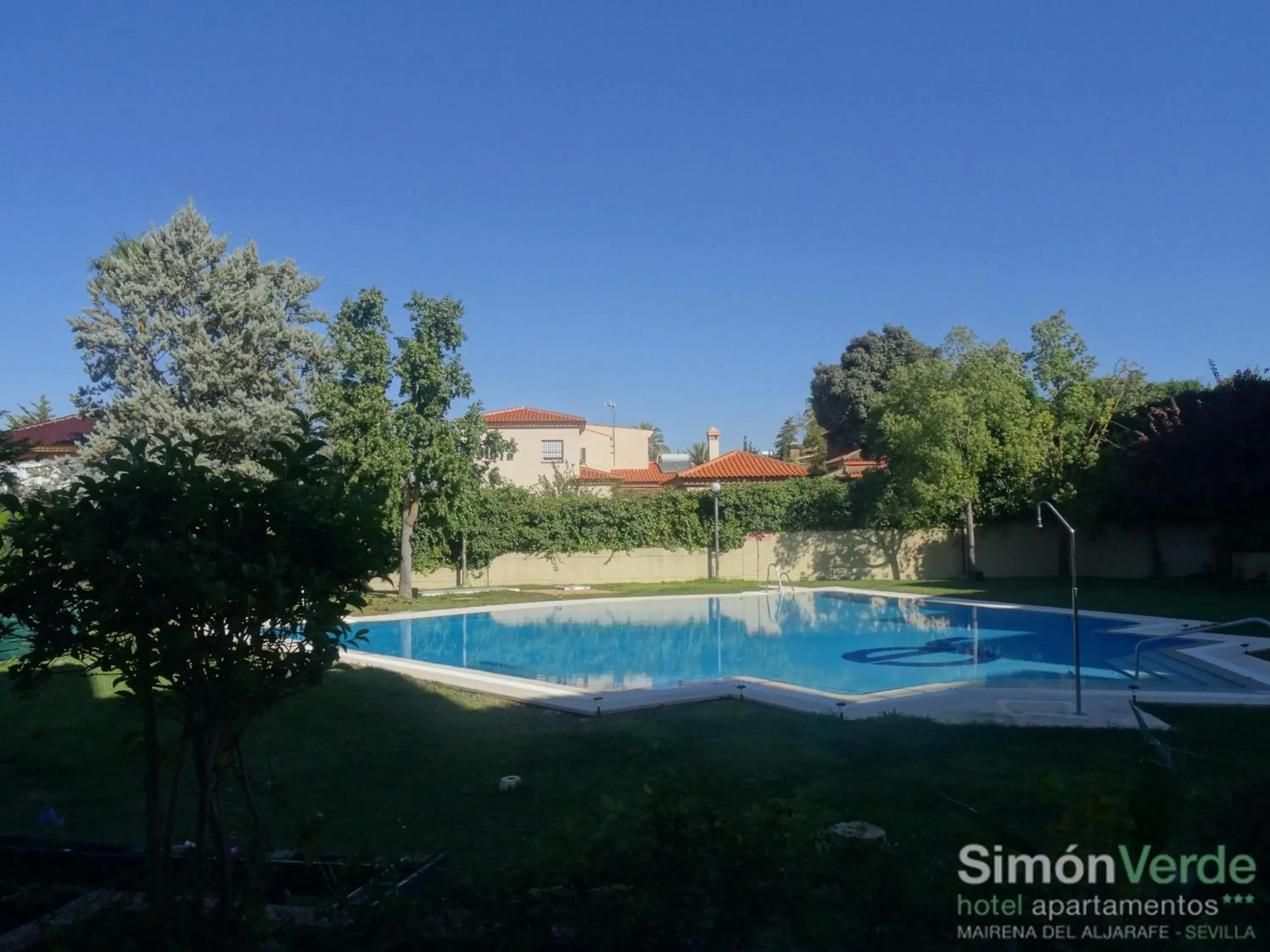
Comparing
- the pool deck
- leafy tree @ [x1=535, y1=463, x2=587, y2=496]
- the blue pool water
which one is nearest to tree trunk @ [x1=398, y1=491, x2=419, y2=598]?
the blue pool water

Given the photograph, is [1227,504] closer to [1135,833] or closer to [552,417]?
[1135,833]

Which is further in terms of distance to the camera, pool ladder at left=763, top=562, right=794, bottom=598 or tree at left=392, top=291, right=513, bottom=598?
pool ladder at left=763, top=562, right=794, bottom=598

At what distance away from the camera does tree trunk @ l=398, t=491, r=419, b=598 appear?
75.4ft

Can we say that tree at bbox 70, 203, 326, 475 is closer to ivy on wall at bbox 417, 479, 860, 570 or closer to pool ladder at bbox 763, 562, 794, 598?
ivy on wall at bbox 417, 479, 860, 570

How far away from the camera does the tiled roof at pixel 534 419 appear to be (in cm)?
4519

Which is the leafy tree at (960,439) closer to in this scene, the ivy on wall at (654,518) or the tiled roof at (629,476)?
the ivy on wall at (654,518)

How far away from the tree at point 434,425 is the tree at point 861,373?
24.9 m

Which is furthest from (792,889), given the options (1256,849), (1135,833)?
(1256,849)

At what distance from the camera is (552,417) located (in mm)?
45531

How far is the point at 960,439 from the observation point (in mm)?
25047

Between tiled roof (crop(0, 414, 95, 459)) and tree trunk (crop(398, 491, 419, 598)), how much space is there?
24.7 ft

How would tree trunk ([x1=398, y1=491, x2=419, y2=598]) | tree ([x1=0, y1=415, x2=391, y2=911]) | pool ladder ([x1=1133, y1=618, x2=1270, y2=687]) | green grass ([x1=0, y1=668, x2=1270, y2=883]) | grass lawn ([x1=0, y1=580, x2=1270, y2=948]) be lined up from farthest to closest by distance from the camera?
1. tree trunk ([x1=398, y1=491, x2=419, y2=598])
2. pool ladder ([x1=1133, y1=618, x2=1270, y2=687])
3. green grass ([x1=0, y1=668, x2=1270, y2=883])
4. grass lawn ([x1=0, y1=580, x2=1270, y2=948])
5. tree ([x1=0, y1=415, x2=391, y2=911])

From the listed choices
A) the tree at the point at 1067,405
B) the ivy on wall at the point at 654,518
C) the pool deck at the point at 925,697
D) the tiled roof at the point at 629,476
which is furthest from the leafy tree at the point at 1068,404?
the tiled roof at the point at 629,476

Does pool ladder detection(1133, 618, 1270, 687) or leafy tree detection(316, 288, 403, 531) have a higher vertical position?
leafy tree detection(316, 288, 403, 531)
